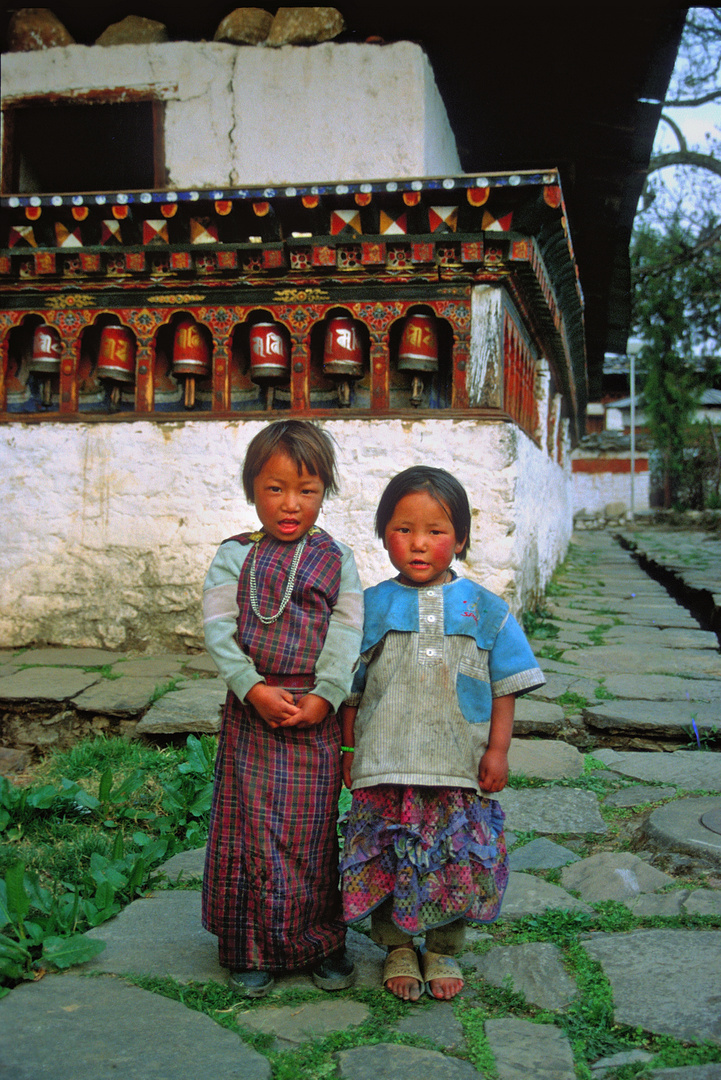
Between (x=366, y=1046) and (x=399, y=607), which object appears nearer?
(x=366, y=1046)

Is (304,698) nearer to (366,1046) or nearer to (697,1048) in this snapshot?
(366,1046)

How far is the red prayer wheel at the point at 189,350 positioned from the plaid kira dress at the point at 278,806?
365cm

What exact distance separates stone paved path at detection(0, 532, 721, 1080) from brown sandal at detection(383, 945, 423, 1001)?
0.04 meters

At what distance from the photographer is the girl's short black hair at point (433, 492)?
189 centimetres

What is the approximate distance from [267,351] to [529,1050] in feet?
14.2

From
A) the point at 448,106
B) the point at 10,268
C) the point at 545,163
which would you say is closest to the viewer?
the point at 10,268

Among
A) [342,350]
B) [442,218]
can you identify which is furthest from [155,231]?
[442,218]

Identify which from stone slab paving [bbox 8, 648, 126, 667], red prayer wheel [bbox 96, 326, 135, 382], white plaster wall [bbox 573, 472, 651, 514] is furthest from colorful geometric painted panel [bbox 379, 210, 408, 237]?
white plaster wall [bbox 573, 472, 651, 514]

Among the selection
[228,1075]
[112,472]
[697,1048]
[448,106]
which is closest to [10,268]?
[112,472]

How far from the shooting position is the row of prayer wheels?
199 inches

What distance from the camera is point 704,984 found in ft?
5.78

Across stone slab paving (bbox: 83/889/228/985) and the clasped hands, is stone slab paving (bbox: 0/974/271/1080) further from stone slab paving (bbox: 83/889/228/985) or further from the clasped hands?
the clasped hands

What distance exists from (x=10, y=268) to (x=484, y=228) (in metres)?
3.07

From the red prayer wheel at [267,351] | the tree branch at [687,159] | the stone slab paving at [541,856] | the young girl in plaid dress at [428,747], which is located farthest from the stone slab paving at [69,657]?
the tree branch at [687,159]
